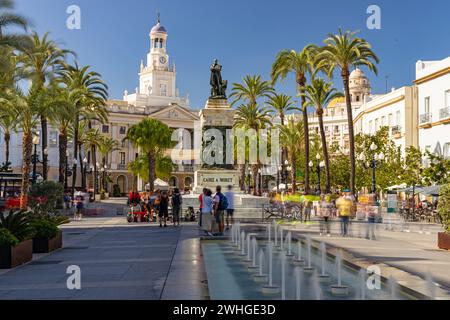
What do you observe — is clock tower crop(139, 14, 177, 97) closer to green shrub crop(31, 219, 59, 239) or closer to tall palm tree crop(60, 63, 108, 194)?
tall palm tree crop(60, 63, 108, 194)

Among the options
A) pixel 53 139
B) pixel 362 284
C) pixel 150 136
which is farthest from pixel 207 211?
pixel 53 139

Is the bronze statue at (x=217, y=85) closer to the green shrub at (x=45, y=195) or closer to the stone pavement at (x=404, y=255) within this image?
the green shrub at (x=45, y=195)

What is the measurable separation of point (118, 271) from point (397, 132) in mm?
41986

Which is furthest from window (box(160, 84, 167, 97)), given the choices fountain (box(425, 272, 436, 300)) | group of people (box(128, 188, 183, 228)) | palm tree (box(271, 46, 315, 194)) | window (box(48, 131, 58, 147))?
fountain (box(425, 272, 436, 300))

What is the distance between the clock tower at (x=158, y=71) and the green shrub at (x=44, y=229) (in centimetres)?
10067

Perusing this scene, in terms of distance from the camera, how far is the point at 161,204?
967 inches

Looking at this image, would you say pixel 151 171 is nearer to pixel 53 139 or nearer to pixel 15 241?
pixel 53 139

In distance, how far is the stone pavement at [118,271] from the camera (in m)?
9.20

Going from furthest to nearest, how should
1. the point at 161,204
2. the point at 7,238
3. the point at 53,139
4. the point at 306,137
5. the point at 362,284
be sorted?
the point at 53,139
the point at 306,137
the point at 161,204
the point at 7,238
the point at 362,284

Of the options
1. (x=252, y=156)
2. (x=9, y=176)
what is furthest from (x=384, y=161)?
(x=9, y=176)

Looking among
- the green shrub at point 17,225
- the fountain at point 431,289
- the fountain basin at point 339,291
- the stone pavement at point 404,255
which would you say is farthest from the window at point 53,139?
the fountain at point 431,289

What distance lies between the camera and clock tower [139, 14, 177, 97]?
115750mm
